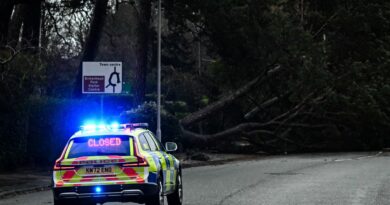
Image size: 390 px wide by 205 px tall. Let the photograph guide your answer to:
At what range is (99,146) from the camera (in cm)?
1202

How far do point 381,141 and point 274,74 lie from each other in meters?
9.01

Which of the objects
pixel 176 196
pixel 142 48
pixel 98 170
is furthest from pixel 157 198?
pixel 142 48

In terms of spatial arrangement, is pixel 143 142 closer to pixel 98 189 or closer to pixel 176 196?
pixel 98 189

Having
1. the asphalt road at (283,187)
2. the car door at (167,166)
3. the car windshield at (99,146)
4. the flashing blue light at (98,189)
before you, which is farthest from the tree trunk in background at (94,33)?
the flashing blue light at (98,189)

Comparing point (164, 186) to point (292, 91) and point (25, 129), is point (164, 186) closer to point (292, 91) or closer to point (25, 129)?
point (25, 129)

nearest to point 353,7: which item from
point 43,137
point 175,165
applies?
point 43,137

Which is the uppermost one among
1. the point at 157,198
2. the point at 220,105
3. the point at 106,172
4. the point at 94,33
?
the point at 94,33

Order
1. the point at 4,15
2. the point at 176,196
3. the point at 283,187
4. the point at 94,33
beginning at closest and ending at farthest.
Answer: the point at 176,196 → the point at 283,187 → the point at 4,15 → the point at 94,33

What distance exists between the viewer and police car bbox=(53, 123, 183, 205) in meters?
11.6

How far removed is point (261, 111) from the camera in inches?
1767

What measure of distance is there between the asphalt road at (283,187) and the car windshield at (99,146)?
3.49 metres

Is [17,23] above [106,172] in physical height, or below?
above

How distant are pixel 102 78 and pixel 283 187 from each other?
19.6 feet

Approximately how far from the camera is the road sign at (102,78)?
20469 mm
